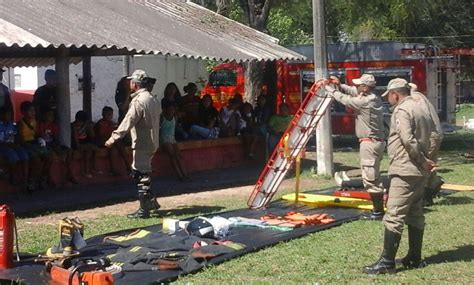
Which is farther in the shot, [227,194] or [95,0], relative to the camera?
[95,0]

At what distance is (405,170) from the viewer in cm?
796

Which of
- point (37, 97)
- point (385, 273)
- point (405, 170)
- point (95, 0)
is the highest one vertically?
point (95, 0)

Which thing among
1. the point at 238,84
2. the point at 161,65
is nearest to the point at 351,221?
the point at 238,84

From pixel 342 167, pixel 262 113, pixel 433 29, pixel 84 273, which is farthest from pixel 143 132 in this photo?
pixel 433 29

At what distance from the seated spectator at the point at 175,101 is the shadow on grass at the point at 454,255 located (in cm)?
770

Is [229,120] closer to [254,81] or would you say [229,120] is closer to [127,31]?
[127,31]

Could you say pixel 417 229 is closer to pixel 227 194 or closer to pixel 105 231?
pixel 105 231

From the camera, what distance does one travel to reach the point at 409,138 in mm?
7910

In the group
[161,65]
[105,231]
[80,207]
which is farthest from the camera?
[161,65]

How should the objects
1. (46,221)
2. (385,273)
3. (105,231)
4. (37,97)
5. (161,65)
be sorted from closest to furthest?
(385,273) → (105,231) → (46,221) → (37,97) → (161,65)

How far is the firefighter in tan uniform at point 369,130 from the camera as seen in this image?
1075 cm

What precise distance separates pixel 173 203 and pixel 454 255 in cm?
513

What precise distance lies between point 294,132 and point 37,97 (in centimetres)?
587

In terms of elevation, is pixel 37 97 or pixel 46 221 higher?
pixel 37 97
